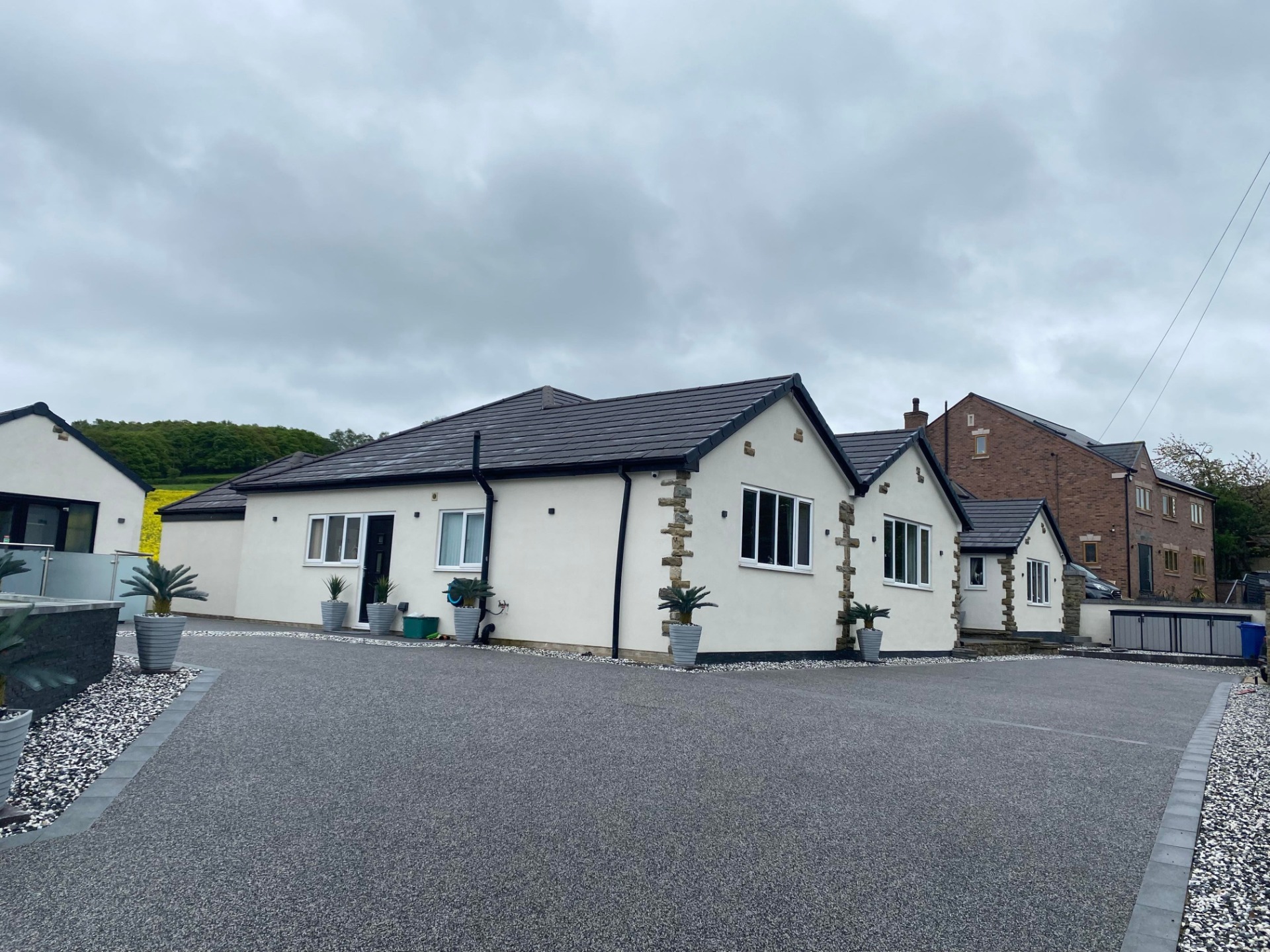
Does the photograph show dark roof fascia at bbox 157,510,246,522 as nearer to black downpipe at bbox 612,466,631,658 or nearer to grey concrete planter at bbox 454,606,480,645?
grey concrete planter at bbox 454,606,480,645

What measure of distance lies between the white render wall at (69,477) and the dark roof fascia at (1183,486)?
43.6m

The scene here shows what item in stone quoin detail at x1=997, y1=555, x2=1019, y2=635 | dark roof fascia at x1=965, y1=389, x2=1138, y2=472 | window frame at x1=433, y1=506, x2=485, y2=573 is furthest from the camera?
dark roof fascia at x1=965, y1=389, x2=1138, y2=472

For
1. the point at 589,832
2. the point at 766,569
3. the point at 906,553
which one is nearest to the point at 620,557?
the point at 766,569

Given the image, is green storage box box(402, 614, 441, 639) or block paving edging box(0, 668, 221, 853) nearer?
block paving edging box(0, 668, 221, 853)

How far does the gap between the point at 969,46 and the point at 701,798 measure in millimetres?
12003

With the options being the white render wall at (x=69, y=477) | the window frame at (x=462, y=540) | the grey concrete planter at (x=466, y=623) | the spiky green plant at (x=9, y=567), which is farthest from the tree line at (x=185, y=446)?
the spiky green plant at (x=9, y=567)

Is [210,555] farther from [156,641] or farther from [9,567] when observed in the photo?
[9,567]

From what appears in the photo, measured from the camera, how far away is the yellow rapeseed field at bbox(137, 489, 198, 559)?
99.3ft

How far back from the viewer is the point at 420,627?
16.1 metres

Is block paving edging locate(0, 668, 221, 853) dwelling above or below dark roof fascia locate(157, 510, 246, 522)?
below

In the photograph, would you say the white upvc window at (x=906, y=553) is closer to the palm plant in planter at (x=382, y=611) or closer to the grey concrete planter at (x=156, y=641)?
the palm plant in planter at (x=382, y=611)

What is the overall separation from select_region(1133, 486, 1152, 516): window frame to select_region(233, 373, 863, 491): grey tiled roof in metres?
27.6

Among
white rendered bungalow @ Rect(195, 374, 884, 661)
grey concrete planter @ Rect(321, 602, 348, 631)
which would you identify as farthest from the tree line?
grey concrete planter @ Rect(321, 602, 348, 631)

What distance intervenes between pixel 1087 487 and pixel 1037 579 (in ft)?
39.3
